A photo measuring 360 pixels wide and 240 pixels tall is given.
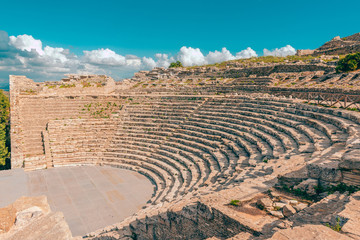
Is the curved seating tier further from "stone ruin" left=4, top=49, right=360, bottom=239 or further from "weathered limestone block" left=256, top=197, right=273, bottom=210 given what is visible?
"weathered limestone block" left=256, top=197, right=273, bottom=210

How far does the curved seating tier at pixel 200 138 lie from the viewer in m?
10.1

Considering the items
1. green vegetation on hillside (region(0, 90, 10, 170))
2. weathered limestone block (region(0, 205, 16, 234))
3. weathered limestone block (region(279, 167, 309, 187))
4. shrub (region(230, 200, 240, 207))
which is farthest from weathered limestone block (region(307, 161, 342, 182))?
green vegetation on hillside (region(0, 90, 10, 170))

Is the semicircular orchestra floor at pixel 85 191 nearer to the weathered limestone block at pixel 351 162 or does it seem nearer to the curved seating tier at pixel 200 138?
the curved seating tier at pixel 200 138

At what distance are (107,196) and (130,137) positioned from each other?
755 centimetres

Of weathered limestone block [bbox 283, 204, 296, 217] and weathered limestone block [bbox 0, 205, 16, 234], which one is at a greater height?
weathered limestone block [bbox 283, 204, 296, 217]

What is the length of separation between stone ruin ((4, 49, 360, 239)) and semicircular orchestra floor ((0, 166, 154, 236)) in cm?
93

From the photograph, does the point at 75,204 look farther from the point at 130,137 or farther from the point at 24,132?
the point at 24,132

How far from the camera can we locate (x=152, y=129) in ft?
66.0

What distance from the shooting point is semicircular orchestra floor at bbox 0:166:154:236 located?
10992 millimetres

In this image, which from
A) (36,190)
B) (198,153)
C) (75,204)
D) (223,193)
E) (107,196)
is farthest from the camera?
(198,153)

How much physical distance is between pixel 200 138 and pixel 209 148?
1.74 meters

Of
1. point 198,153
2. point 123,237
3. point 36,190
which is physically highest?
point 198,153

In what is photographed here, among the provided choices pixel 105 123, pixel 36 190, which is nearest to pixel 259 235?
pixel 36 190

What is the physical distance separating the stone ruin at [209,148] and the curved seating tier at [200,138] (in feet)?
0.26
